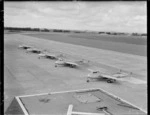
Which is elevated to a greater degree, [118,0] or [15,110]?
[118,0]

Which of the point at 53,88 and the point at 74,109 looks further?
the point at 53,88

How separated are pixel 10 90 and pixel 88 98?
13.0 metres

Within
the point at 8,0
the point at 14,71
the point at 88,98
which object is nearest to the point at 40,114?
the point at 88,98

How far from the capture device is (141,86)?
3381cm

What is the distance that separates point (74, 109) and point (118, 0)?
1802cm

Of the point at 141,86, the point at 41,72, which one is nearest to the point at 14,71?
the point at 41,72

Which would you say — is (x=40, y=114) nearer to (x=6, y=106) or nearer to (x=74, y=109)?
(x=74, y=109)

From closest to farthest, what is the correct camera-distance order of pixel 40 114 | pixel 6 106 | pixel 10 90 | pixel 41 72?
pixel 40 114 < pixel 6 106 < pixel 10 90 < pixel 41 72

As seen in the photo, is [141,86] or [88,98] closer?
[88,98]

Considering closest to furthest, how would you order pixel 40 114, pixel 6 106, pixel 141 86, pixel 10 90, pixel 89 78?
pixel 40 114, pixel 6 106, pixel 10 90, pixel 141 86, pixel 89 78

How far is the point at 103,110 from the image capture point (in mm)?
20719

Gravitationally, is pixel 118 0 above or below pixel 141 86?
above

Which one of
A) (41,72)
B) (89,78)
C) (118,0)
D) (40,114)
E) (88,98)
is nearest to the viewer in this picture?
(118,0)

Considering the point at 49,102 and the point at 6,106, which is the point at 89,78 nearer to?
the point at 49,102
